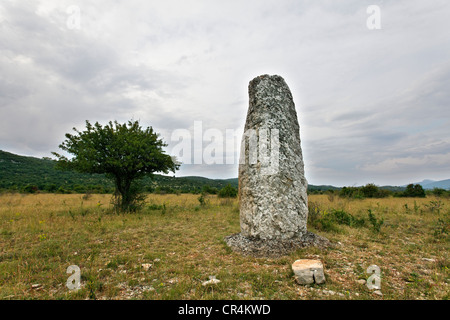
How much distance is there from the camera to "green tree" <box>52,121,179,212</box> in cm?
1080

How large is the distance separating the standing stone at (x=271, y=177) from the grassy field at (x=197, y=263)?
53cm

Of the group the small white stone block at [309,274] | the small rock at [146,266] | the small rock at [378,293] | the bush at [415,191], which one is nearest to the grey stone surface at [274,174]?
the small white stone block at [309,274]

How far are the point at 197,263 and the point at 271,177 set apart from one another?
9.08ft

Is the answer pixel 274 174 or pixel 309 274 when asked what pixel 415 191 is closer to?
pixel 274 174

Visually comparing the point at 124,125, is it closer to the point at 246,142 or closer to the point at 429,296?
the point at 246,142

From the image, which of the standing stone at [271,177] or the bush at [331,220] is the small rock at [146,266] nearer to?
the standing stone at [271,177]

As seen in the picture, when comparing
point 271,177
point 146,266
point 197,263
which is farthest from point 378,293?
point 146,266

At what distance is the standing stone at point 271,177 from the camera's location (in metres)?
5.49

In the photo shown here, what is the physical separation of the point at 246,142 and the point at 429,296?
477 centimetres

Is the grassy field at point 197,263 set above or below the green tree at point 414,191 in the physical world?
below

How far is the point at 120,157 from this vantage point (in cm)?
1151
